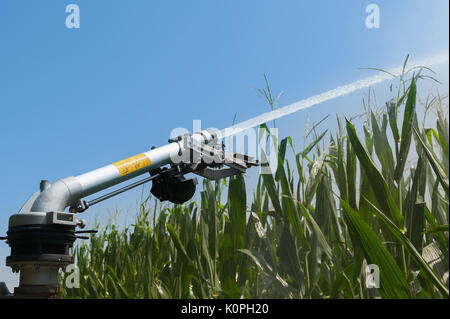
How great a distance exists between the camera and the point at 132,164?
2488 mm

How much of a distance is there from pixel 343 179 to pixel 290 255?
0.47 meters

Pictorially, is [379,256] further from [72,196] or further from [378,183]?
[72,196]

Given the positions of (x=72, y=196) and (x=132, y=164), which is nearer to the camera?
(x=72, y=196)

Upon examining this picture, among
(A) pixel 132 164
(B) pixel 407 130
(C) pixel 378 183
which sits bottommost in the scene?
(C) pixel 378 183

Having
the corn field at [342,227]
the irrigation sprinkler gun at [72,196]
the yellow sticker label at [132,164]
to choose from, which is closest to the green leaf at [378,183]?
the corn field at [342,227]

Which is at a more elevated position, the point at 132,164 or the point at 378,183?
the point at 132,164

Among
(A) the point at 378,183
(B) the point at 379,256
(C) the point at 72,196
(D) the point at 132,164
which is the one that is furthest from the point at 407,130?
(C) the point at 72,196

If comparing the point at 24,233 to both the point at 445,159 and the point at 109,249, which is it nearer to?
the point at 445,159

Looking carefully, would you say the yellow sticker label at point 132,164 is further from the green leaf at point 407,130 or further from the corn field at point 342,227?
the green leaf at point 407,130

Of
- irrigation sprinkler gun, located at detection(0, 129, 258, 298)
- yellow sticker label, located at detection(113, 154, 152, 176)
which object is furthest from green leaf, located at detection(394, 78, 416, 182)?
yellow sticker label, located at detection(113, 154, 152, 176)

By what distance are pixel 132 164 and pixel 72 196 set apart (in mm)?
394
